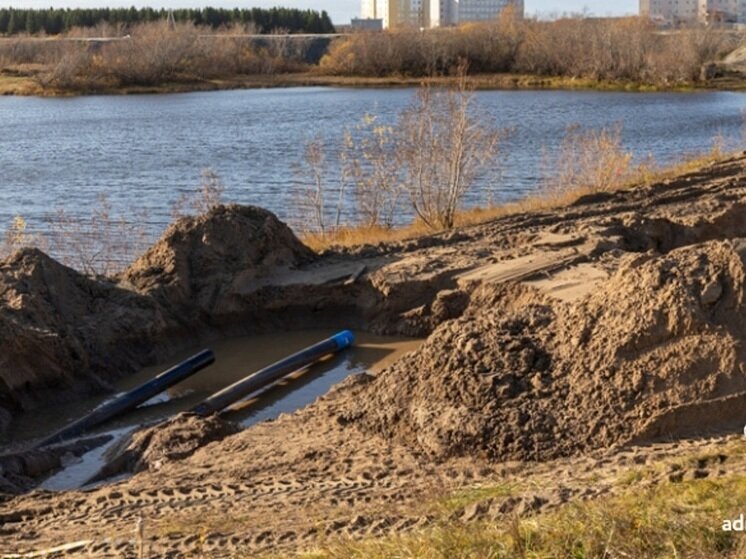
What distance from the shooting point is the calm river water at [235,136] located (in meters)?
28.4

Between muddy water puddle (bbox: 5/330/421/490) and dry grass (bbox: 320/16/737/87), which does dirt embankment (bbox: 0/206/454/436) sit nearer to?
muddy water puddle (bbox: 5/330/421/490)

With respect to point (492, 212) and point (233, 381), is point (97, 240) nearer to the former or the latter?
point (492, 212)

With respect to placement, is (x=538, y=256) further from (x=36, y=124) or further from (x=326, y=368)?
(x=36, y=124)

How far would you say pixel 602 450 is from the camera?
9016mm

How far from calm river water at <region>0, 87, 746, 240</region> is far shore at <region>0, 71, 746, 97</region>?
11.6ft

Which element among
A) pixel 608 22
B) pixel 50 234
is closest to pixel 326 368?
pixel 50 234

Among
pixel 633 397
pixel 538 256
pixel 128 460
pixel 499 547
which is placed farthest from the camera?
pixel 538 256

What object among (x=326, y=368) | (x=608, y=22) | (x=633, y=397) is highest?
(x=608, y=22)

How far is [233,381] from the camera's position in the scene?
44.9 feet

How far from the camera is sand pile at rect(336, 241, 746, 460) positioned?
938cm

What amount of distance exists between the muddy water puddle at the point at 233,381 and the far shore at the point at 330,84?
48678 millimetres

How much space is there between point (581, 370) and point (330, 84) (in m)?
66.3

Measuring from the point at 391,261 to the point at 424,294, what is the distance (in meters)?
1.12

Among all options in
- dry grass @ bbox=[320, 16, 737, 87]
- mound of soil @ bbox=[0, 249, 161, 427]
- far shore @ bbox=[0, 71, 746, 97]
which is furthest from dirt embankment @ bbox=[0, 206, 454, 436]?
dry grass @ bbox=[320, 16, 737, 87]
